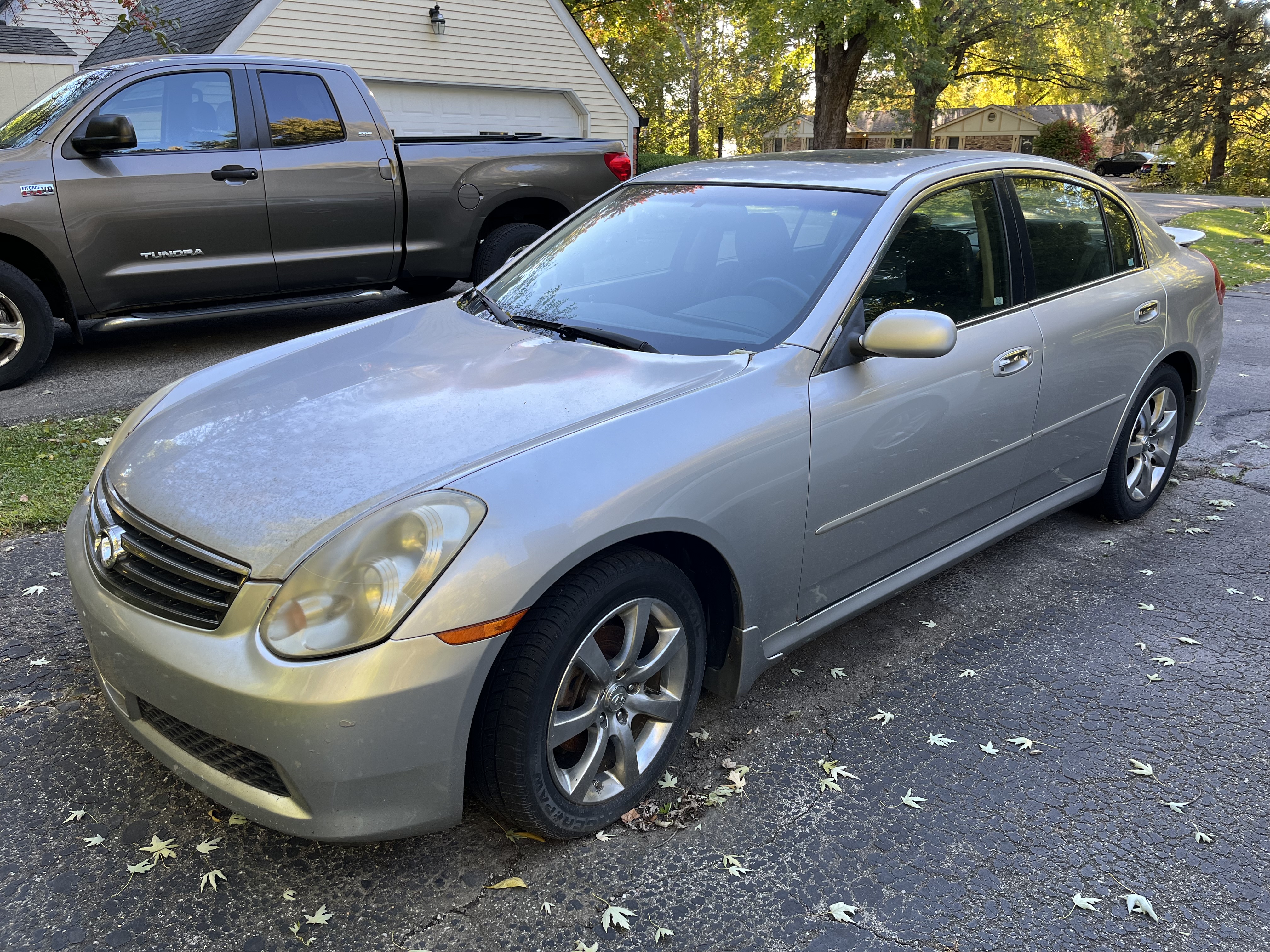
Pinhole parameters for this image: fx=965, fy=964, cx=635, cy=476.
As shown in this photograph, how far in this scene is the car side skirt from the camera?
9.11ft

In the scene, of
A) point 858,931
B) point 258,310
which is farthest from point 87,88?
point 858,931

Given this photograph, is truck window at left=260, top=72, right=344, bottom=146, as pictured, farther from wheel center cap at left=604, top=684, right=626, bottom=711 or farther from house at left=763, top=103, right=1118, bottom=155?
house at left=763, top=103, right=1118, bottom=155

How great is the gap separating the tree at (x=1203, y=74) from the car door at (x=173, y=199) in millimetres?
40863

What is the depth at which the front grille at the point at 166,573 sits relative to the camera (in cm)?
215

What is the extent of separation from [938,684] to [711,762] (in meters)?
0.94

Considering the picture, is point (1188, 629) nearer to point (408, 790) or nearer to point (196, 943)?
point (408, 790)

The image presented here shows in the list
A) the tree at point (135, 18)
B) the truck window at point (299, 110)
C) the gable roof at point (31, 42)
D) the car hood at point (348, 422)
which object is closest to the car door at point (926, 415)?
the car hood at point (348, 422)

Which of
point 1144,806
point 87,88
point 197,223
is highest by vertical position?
point 87,88

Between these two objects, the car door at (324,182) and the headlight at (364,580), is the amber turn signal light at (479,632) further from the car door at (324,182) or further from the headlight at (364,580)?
the car door at (324,182)

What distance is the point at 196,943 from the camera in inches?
85.0

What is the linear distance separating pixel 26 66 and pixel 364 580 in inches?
626

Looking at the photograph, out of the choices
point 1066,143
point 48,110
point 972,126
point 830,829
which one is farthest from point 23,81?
point 972,126

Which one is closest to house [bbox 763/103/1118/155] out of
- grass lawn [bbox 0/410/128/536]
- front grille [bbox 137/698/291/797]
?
grass lawn [bbox 0/410/128/536]

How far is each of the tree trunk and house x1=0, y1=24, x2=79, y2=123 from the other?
31.3m
